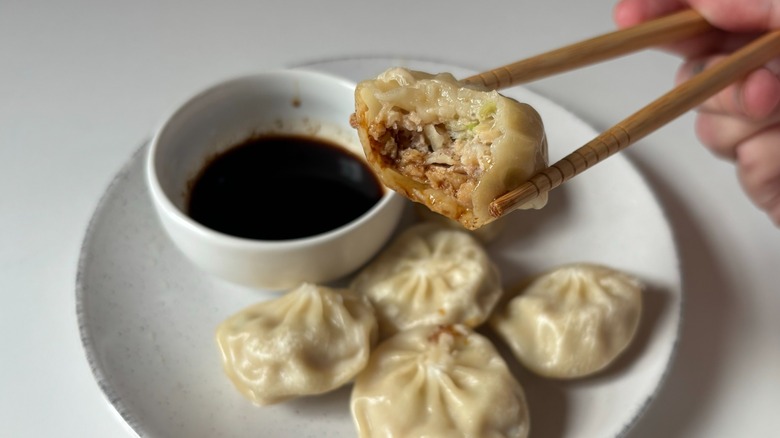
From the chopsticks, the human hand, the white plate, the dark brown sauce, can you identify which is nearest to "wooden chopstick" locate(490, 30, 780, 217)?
the chopsticks

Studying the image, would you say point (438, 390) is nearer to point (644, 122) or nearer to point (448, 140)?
point (448, 140)

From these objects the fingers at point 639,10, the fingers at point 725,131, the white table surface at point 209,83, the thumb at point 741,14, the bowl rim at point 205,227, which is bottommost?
the white table surface at point 209,83

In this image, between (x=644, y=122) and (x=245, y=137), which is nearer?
(x=644, y=122)

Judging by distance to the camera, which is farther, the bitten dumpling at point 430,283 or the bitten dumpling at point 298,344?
the bitten dumpling at point 430,283

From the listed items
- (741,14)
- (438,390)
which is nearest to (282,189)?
(438,390)

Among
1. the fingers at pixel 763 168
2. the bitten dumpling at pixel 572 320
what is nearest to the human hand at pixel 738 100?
the fingers at pixel 763 168

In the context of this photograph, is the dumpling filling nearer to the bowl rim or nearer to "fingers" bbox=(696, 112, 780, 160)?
the bowl rim

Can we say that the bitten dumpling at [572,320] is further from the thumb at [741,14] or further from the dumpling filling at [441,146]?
the thumb at [741,14]
